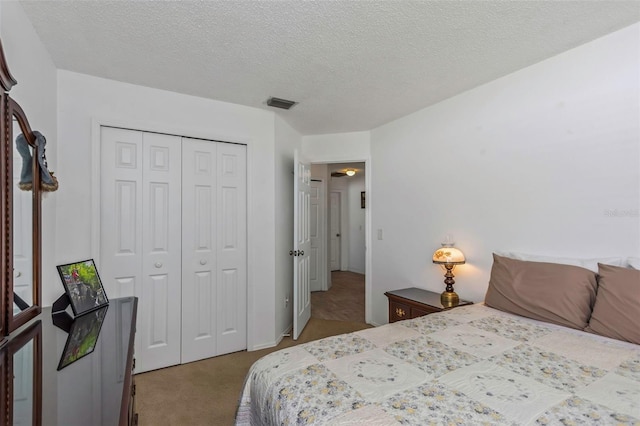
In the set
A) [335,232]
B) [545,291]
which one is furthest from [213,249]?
[335,232]

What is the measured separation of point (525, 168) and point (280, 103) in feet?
6.72

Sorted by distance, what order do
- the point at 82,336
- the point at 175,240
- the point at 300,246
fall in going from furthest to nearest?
the point at 300,246 → the point at 175,240 → the point at 82,336

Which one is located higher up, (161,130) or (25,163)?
(161,130)

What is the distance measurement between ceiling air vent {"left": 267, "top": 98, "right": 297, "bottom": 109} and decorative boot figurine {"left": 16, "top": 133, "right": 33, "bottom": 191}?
1.78m

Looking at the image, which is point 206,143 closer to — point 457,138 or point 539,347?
point 457,138

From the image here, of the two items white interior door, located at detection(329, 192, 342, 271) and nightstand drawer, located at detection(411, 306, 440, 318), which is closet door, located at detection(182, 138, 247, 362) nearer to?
nightstand drawer, located at detection(411, 306, 440, 318)

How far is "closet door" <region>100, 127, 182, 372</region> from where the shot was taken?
255 cm

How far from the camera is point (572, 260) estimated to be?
6.66 ft

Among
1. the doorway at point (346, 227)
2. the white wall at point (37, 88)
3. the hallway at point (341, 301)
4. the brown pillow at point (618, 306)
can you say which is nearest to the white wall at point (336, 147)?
the hallway at point (341, 301)

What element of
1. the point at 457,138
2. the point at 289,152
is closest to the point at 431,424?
the point at 457,138

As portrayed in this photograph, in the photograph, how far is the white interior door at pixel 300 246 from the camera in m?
3.33

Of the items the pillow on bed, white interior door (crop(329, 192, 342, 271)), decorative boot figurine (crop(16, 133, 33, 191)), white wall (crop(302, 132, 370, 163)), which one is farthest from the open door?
white interior door (crop(329, 192, 342, 271))

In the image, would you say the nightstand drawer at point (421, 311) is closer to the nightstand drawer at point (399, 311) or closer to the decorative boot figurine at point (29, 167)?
the nightstand drawer at point (399, 311)

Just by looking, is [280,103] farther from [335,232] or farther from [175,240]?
[335,232]
